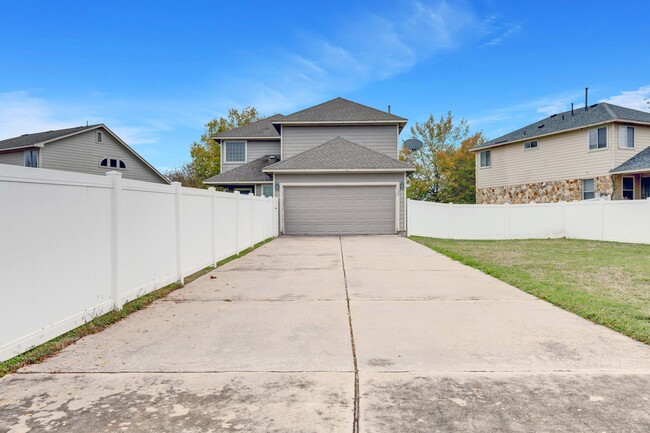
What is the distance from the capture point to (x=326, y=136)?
71.6ft

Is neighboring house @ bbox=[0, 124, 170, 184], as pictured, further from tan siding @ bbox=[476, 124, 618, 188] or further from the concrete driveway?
tan siding @ bbox=[476, 124, 618, 188]

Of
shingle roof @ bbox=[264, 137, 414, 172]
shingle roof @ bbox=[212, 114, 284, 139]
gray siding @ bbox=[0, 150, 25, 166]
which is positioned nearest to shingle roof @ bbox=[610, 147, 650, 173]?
shingle roof @ bbox=[264, 137, 414, 172]

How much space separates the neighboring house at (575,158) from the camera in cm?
2020

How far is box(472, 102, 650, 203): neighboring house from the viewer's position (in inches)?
795

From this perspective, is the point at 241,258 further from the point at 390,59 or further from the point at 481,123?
the point at 481,123

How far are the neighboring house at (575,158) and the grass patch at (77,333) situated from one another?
20639 mm

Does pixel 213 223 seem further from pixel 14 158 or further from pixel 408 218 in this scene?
pixel 14 158

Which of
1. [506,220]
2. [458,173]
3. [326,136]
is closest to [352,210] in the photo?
[326,136]

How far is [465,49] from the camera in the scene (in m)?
23.2

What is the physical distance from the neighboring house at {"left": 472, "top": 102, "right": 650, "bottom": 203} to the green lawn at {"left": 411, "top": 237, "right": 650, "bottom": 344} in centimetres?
858

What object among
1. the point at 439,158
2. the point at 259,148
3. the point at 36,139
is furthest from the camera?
the point at 439,158

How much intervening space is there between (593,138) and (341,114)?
42.6 feet

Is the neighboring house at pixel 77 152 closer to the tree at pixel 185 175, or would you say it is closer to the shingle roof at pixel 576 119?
the tree at pixel 185 175

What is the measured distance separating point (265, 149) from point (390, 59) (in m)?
9.22
